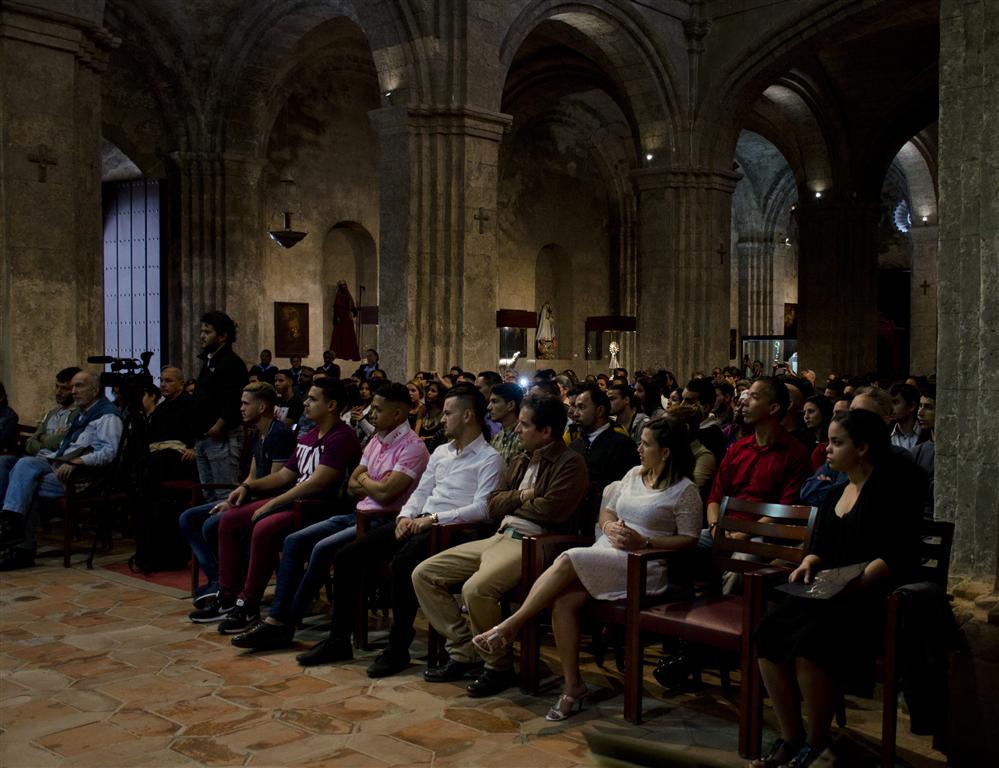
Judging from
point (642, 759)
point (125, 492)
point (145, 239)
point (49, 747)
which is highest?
point (145, 239)

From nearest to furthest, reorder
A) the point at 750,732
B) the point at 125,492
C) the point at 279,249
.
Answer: the point at 750,732 < the point at 125,492 < the point at 279,249

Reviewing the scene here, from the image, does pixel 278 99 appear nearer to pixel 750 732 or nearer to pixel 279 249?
pixel 279 249

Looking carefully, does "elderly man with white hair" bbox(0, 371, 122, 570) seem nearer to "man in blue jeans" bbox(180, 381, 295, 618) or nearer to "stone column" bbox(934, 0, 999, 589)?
"man in blue jeans" bbox(180, 381, 295, 618)

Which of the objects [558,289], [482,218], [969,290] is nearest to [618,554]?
[969,290]

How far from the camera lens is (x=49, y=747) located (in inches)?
151

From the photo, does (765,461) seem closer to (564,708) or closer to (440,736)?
(564,708)

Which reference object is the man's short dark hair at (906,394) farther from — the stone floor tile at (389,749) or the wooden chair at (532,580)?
the stone floor tile at (389,749)

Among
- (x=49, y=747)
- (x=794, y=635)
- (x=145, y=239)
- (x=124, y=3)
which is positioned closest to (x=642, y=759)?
(x=794, y=635)

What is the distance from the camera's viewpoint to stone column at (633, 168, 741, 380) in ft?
52.9

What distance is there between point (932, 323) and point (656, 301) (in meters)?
12.7

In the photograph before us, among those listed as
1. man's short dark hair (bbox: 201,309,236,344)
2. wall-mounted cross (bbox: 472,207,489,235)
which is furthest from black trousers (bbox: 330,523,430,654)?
wall-mounted cross (bbox: 472,207,489,235)

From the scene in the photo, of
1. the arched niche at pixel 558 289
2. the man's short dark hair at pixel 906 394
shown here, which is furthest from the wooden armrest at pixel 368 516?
the arched niche at pixel 558 289

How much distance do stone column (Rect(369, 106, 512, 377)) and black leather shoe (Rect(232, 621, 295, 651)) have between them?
23.9ft

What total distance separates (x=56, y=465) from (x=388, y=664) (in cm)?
377
